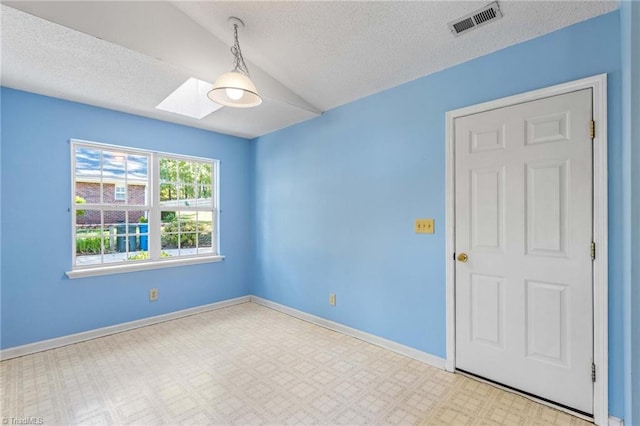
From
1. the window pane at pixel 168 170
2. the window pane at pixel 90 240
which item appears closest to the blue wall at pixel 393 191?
the window pane at pixel 168 170

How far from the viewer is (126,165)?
3.45m

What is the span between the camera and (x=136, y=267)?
3.42m

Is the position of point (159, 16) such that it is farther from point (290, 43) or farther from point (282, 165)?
point (282, 165)

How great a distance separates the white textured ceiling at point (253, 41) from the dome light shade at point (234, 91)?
56cm

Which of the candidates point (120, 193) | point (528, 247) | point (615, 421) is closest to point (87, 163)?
point (120, 193)

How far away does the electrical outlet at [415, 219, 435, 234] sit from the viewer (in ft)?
8.36

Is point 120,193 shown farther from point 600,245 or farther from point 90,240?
point 600,245

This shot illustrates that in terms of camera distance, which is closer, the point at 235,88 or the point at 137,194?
the point at 235,88

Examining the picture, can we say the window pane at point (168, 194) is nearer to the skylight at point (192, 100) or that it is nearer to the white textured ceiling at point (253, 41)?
the skylight at point (192, 100)

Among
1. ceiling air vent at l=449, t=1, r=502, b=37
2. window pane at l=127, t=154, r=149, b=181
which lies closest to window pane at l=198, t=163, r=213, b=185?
window pane at l=127, t=154, r=149, b=181

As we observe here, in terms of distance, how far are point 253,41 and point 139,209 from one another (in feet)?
7.75

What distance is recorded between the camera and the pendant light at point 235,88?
182cm

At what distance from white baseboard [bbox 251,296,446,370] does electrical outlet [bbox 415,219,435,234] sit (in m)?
1.05

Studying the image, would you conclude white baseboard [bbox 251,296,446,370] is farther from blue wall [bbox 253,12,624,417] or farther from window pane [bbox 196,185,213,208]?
window pane [bbox 196,185,213,208]
